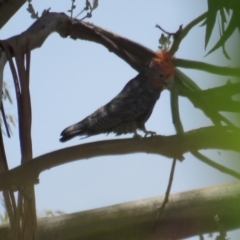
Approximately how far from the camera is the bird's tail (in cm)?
128

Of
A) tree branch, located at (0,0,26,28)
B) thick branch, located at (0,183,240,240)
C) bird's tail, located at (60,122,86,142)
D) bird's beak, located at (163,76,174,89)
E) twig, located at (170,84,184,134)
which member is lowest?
thick branch, located at (0,183,240,240)

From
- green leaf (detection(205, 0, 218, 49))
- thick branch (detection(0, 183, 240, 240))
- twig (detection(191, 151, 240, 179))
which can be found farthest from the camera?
thick branch (detection(0, 183, 240, 240))

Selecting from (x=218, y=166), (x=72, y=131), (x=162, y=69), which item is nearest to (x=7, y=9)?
(x=72, y=131)

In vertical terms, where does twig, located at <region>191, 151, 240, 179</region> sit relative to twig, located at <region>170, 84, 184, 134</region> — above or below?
below

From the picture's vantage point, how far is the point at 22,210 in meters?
0.90

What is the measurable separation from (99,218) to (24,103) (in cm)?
34

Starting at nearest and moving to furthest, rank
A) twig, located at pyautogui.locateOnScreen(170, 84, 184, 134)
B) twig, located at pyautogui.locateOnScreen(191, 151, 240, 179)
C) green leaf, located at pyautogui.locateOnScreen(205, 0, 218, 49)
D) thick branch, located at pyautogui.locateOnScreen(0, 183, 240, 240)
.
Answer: twig, located at pyautogui.locateOnScreen(191, 151, 240, 179), green leaf, located at pyautogui.locateOnScreen(205, 0, 218, 49), twig, located at pyautogui.locateOnScreen(170, 84, 184, 134), thick branch, located at pyautogui.locateOnScreen(0, 183, 240, 240)

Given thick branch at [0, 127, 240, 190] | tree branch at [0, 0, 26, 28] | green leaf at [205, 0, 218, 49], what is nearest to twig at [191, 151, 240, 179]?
thick branch at [0, 127, 240, 190]

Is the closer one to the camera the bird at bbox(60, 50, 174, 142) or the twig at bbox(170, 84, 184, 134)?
the twig at bbox(170, 84, 184, 134)

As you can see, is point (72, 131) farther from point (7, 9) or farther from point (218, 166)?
point (218, 166)

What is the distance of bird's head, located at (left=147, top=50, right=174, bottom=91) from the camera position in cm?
136

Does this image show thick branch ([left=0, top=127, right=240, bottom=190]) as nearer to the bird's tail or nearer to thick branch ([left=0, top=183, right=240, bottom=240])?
thick branch ([left=0, top=183, right=240, bottom=240])

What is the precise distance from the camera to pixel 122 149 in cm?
95

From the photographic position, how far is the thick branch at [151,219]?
3.71 ft
